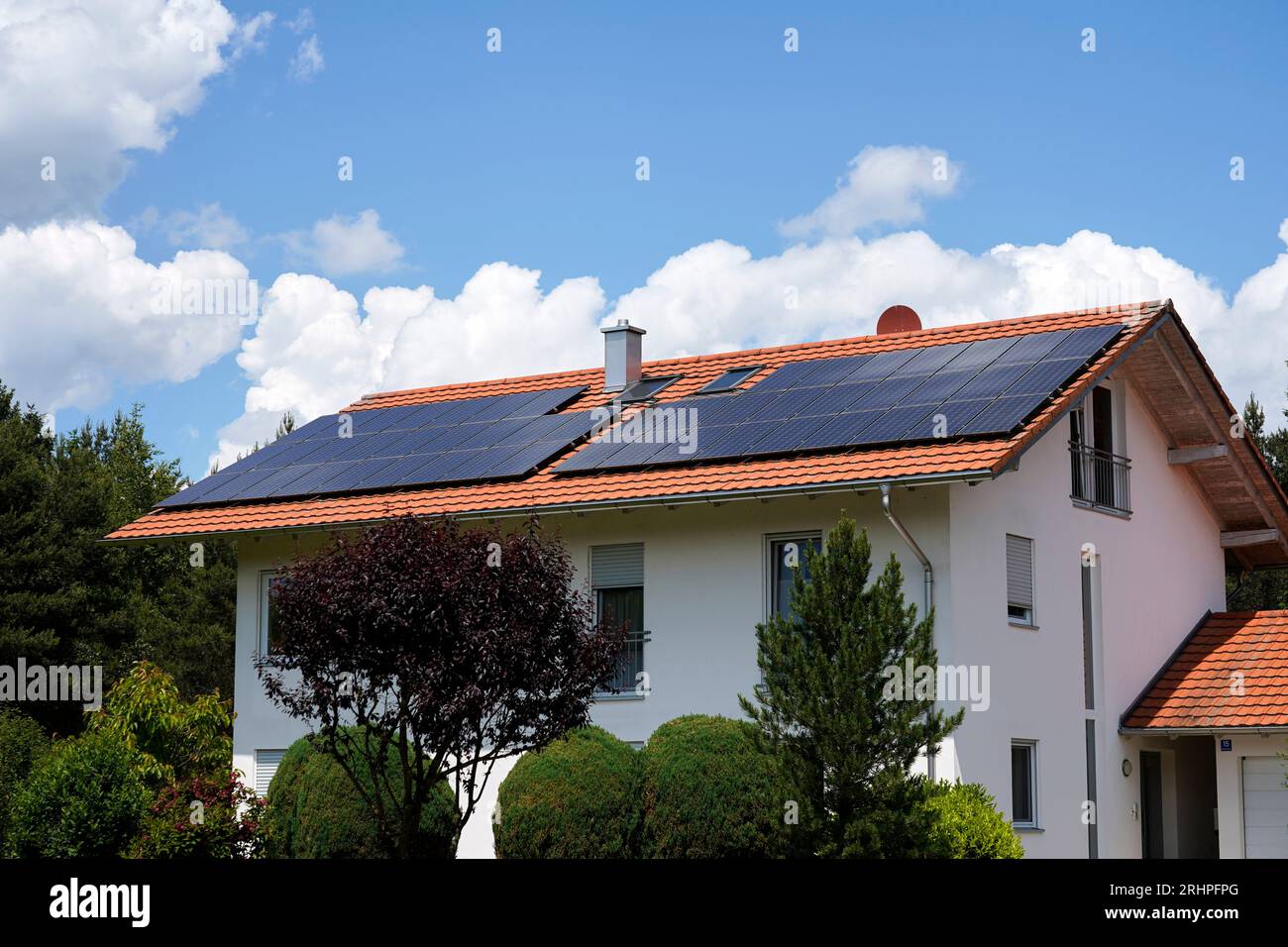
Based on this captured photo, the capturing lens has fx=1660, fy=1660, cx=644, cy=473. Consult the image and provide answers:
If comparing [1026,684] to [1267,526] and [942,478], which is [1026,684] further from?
[1267,526]

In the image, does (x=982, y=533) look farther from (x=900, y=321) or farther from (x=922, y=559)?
(x=900, y=321)

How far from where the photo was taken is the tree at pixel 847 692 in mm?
17000

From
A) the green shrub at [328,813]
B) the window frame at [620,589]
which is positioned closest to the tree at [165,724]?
the green shrub at [328,813]

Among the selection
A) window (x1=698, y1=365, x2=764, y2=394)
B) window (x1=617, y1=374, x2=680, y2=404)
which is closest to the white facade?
window (x1=698, y1=365, x2=764, y2=394)

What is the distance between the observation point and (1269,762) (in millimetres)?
22984

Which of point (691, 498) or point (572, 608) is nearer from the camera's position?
point (572, 608)

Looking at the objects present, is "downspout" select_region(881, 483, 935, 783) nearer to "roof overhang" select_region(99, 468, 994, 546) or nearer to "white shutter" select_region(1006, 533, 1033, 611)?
"roof overhang" select_region(99, 468, 994, 546)

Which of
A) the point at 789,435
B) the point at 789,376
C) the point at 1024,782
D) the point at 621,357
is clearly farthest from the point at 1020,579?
the point at 621,357

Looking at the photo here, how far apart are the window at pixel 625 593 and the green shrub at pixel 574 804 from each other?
321cm

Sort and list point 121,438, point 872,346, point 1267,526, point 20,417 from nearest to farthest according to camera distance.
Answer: point 872,346 < point 1267,526 < point 20,417 < point 121,438

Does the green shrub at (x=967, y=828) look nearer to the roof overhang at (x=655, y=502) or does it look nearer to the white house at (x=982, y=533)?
the white house at (x=982, y=533)
